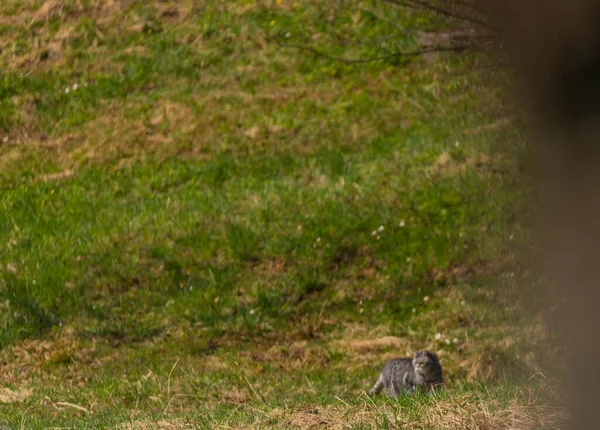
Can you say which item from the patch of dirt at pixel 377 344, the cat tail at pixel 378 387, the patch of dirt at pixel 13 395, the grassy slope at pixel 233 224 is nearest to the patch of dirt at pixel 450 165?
the grassy slope at pixel 233 224

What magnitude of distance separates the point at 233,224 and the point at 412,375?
5.74m

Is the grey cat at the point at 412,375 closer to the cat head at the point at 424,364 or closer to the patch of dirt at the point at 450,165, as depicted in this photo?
the cat head at the point at 424,364

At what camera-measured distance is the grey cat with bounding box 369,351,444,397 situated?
7477mm

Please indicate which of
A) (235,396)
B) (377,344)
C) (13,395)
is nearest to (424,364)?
(235,396)

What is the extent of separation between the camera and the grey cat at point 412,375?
24.5ft

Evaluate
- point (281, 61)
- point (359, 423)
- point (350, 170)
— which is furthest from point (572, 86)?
point (281, 61)

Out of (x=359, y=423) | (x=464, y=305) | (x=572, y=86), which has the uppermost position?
(x=572, y=86)

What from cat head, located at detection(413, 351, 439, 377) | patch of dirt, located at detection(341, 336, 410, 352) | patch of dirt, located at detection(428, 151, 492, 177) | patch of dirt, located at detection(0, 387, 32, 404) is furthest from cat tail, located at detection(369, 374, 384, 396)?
patch of dirt, located at detection(428, 151, 492, 177)

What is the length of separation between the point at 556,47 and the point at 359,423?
357 cm

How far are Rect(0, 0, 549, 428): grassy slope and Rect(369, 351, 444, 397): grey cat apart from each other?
350mm

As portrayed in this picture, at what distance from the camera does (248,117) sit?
15578 mm

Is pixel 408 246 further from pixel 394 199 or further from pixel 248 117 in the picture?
pixel 248 117

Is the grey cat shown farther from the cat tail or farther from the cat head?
the cat tail

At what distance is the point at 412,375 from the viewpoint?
299 inches
